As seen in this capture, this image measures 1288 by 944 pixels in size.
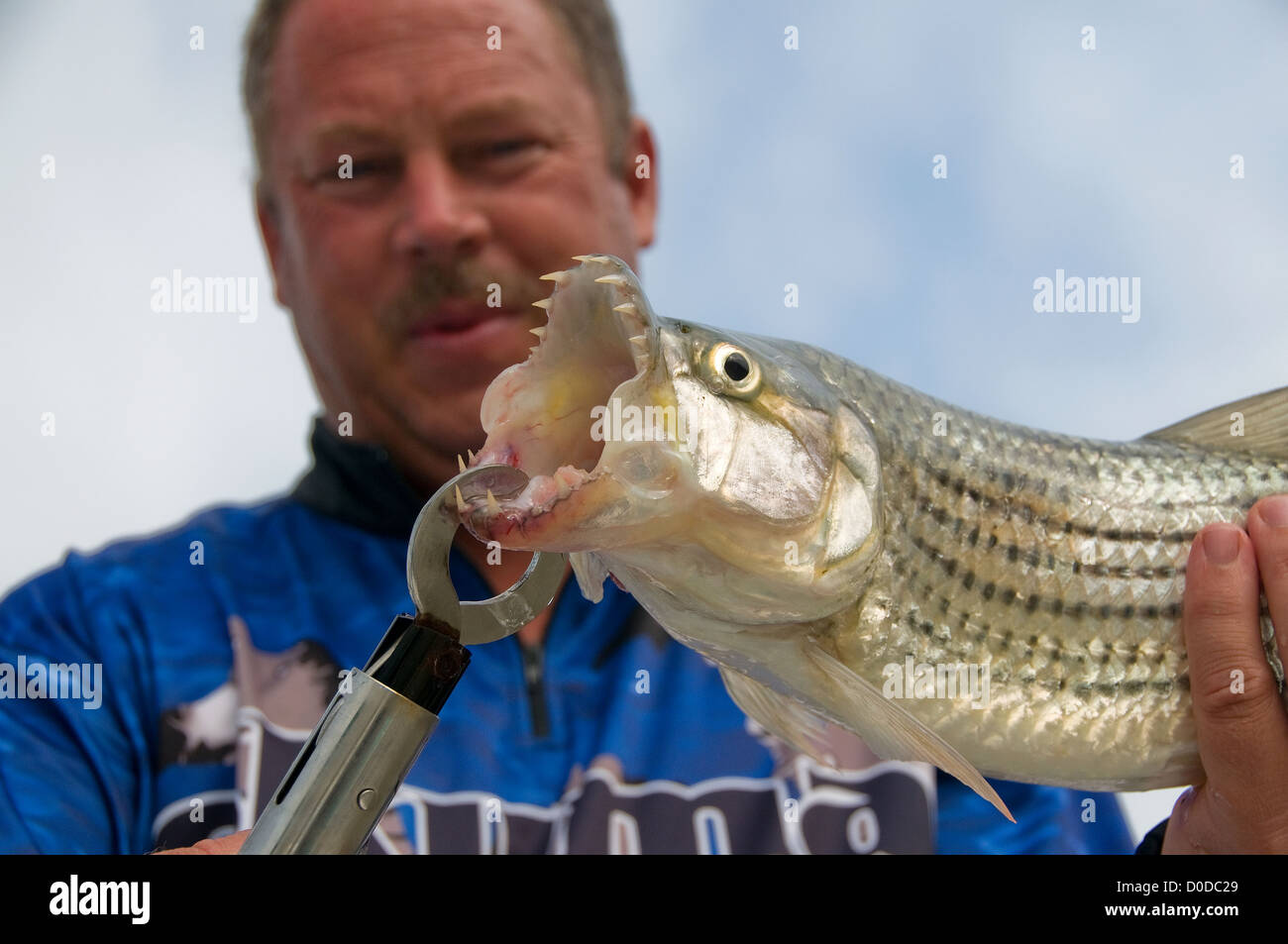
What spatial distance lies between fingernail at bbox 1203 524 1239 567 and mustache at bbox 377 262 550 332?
5.00ft

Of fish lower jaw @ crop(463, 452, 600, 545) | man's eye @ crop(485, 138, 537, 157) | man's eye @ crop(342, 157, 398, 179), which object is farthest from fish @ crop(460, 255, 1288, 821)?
man's eye @ crop(342, 157, 398, 179)

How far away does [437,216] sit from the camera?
2.31 meters

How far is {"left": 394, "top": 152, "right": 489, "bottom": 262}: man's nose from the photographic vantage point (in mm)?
2309

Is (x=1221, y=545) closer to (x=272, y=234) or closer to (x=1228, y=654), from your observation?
(x=1228, y=654)

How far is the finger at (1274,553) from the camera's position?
137 cm

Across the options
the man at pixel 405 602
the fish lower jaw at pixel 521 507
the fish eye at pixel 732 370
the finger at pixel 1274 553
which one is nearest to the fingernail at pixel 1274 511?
the finger at pixel 1274 553

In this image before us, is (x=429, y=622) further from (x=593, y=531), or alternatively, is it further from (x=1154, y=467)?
(x=1154, y=467)

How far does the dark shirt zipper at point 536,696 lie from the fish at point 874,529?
1025 millimetres

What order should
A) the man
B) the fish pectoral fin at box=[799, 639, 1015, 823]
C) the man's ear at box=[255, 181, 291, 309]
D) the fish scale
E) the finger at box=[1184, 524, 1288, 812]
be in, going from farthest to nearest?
the man's ear at box=[255, 181, 291, 309] < the man < the finger at box=[1184, 524, 1288, 812] < the fish scale < the fish pectoral fin at box=[799, 639, 1015, 823]

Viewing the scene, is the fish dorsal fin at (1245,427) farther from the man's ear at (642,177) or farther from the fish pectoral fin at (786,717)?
the man's ear at (642,177)

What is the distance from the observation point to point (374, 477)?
8.41ft

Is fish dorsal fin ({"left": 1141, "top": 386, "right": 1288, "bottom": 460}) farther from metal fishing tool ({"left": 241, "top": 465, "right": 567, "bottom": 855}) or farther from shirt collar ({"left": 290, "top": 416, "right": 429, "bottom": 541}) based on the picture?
shirt collar ({"left": 290, "top": 416, "right": 429, "bottom": 541})

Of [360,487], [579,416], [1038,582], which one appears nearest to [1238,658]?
[1038,582]

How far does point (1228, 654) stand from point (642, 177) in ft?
6.72
